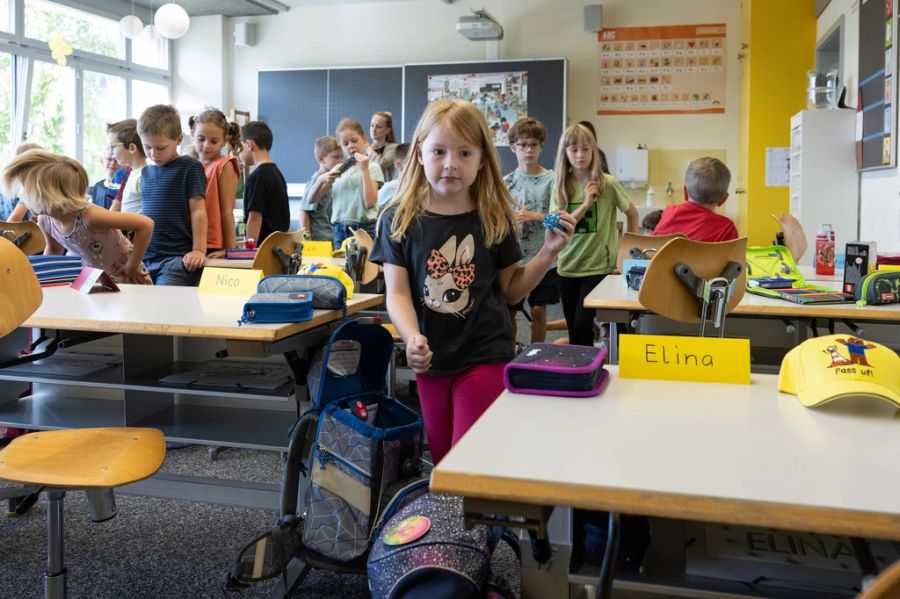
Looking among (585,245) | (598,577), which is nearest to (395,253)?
(598,577)

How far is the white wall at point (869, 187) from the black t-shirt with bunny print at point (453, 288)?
3.66 m

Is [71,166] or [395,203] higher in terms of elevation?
[71,166]

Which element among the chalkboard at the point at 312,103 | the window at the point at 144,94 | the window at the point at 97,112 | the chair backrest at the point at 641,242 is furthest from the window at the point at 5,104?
the chair backrest at the point at 641,242

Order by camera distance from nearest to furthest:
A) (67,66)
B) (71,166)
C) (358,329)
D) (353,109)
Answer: (358,329) → (71,166) → (67,66) → (353,109)

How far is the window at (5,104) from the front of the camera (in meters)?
7.26

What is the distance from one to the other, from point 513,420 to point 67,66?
8.43 metres

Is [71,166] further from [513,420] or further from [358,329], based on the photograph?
[513,420]

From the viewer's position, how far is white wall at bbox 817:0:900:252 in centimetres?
465

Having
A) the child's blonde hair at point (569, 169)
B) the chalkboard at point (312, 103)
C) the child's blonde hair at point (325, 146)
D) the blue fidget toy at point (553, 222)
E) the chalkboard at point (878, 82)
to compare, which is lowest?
the blue fidget toy at point (553, 222)

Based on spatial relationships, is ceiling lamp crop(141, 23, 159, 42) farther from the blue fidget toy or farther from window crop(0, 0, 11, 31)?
the blue fidget toy

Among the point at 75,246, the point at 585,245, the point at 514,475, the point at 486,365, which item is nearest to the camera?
the point at 514,475

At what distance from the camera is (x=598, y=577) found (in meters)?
1.04

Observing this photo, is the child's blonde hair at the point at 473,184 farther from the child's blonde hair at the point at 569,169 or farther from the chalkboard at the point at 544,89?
the chalkboard at the point at 544,89

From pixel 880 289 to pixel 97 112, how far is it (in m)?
8.27
